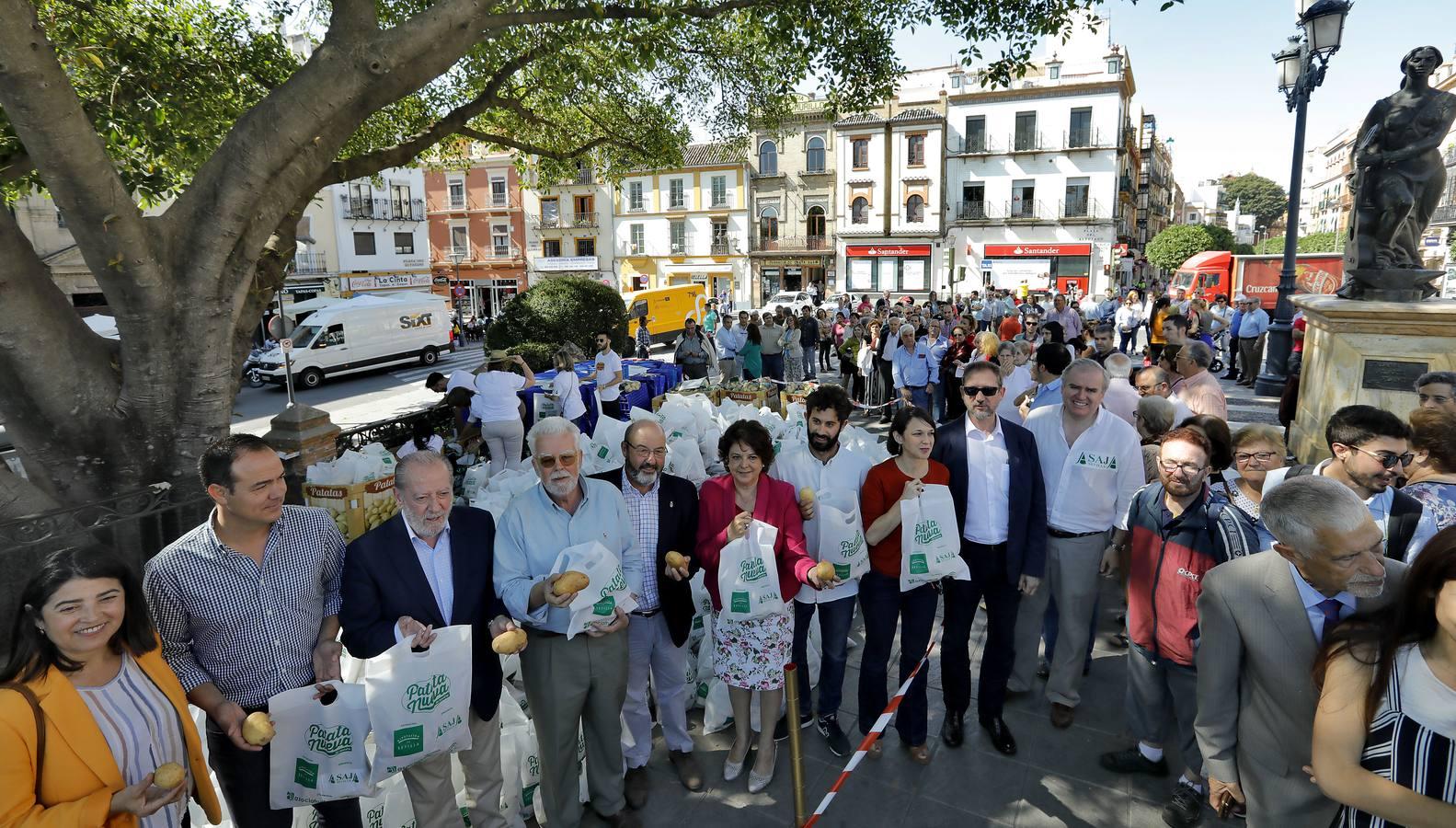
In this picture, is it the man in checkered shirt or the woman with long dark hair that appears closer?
the woman with long dark hair

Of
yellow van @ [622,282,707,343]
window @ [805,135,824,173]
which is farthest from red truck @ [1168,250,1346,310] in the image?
window @ [805,135,824,173]

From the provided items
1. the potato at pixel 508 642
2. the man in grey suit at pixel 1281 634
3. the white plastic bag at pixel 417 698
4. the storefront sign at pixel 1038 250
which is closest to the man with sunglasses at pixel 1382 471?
the man in grey suit at pixel 1281 634

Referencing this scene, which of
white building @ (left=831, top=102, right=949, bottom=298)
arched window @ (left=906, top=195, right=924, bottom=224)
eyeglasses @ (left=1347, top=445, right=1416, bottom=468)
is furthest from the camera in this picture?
arched window @ (left=906, top=195, right=924, bottom=224)

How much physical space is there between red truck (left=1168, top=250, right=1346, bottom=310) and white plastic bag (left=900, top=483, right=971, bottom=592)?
21.4 metres

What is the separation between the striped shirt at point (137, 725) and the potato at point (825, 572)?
229 cm

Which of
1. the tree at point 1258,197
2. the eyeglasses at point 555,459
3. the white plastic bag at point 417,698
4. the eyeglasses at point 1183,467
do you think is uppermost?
the tree at point 1258,197

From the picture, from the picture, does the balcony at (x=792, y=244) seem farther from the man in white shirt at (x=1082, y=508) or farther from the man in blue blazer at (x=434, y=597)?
the man in blue blazer at (x=434, y=597)

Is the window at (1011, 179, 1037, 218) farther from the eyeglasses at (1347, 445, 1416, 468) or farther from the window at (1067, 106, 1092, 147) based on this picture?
the eyeglasses at (1347, 445, 1416, 468)

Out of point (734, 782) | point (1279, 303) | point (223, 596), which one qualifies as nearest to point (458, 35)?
point (223, 596)

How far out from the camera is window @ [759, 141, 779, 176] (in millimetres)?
41344

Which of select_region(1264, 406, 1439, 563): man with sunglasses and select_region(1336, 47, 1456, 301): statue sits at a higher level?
select_region(1336, 47, 1456, 301): statue

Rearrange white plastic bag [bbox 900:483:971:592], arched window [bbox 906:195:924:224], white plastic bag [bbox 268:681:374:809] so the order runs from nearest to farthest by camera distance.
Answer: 1. white plastic bag [bbox 268:681:374:809]
2. white plastic bag [bbox 900:483:971:592]
3. arched window [bbox 906:195:924:224]

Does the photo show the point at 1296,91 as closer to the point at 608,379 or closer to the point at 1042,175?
the point at 608,379

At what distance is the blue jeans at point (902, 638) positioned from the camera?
3.73 meters
